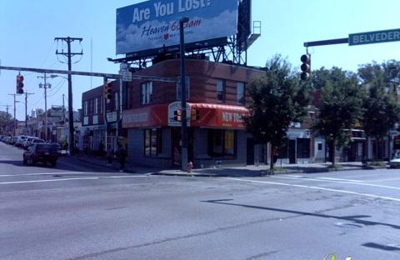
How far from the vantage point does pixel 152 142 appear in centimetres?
3556

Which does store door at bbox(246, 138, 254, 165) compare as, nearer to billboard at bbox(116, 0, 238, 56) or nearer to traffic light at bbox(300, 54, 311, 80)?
billboard at bbox(116, 0, 238, 56)

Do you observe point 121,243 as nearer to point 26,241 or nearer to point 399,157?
point 26,241

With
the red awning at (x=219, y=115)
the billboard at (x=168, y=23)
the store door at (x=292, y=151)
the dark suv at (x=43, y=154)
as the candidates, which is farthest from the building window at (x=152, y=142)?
the store door at (x=292, y=151)

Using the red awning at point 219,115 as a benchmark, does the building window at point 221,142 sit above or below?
below

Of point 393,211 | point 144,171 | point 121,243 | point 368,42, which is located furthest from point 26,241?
point 144,171

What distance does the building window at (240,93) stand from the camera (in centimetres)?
3512

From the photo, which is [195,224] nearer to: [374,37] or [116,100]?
[374,37]

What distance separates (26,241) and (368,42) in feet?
38.6

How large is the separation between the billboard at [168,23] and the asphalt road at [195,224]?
21.5m

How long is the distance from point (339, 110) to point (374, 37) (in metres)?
23.4

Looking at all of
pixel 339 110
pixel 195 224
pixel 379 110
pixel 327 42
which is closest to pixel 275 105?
pixel 339 110

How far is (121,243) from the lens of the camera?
840cm

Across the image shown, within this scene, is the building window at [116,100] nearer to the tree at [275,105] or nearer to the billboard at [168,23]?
the billboard at [168,23]

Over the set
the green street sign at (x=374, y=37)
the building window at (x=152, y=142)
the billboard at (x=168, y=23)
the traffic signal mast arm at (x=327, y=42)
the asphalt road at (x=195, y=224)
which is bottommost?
the asphalt road at (x=195, y=224)
